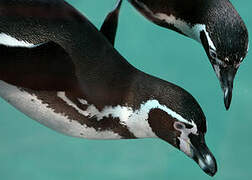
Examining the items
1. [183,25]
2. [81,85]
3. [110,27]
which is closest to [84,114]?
[81,85]

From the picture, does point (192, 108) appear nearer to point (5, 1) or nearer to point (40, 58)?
point (40, 58)

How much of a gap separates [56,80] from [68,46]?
2.9 inches

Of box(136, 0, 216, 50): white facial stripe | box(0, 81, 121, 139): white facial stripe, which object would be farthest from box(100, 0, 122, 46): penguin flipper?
box(0, 81, 121, 139): white facial stripe

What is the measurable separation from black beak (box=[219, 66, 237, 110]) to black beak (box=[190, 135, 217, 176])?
0.48ft

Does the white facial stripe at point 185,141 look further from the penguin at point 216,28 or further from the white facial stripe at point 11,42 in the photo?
the white facial stripe at point 11,42

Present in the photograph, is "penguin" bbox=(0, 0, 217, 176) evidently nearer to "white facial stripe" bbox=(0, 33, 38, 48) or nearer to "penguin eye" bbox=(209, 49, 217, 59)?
"white facial stripe" bbox=(0, 33, 38, 48)

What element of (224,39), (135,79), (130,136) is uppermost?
(224,39)

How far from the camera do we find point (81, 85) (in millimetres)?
997

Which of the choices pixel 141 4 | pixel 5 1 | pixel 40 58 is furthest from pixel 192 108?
pixel 141 4

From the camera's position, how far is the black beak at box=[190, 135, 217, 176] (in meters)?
1.01

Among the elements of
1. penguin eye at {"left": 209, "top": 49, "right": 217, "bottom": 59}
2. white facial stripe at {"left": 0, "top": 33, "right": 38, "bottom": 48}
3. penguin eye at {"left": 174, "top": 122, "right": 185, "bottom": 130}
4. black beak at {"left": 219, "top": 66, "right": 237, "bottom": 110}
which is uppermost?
penguin eye at {"left": 209, "top": 49, "right": 217, "bottom": 59}

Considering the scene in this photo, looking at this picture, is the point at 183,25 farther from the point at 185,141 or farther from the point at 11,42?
the point at 11,42

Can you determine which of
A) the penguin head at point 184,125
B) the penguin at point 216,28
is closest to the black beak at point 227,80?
the penguin at point 216,28

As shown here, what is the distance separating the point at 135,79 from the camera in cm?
104
